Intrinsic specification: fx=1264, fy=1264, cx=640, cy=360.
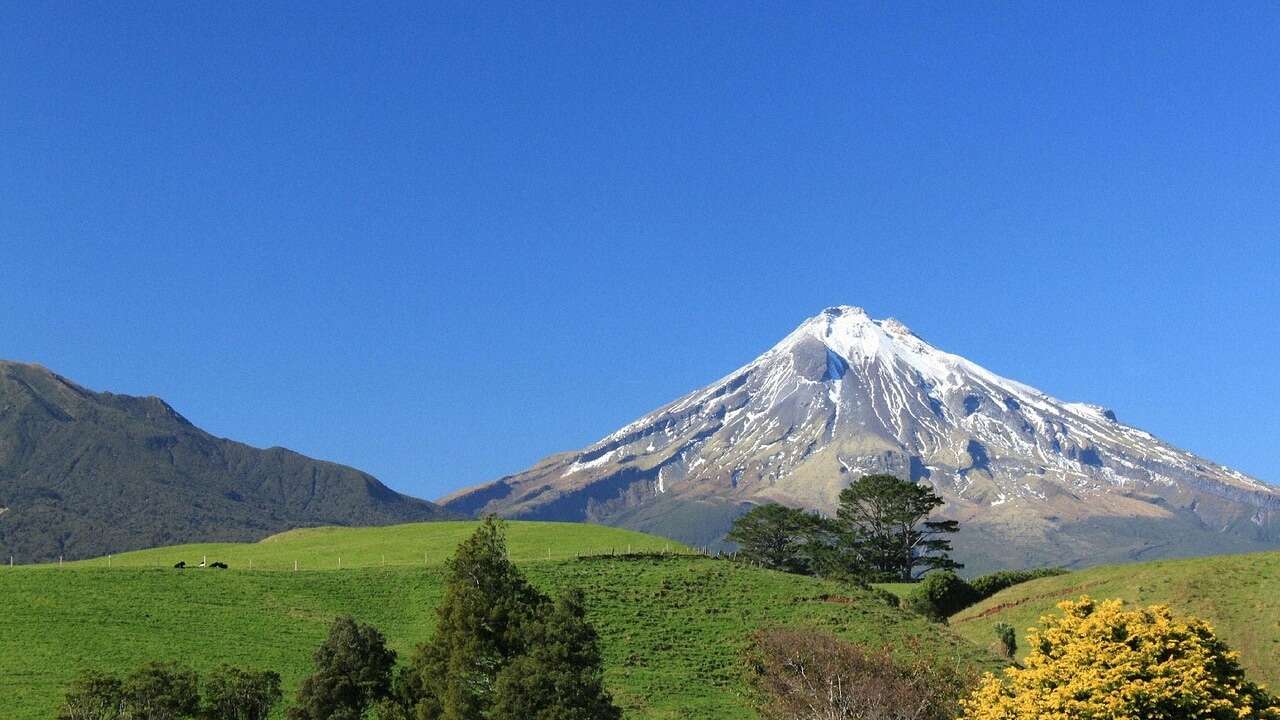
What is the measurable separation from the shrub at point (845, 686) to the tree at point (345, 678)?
16638 mm

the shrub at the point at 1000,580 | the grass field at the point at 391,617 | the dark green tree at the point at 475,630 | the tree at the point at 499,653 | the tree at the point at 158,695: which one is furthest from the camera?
the shrub at the point at 1000,580

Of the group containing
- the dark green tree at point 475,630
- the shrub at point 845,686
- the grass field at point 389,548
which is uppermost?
the grass field at point 389,548

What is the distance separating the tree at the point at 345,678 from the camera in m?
51.1

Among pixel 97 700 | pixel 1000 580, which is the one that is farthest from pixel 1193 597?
pixel 97 700

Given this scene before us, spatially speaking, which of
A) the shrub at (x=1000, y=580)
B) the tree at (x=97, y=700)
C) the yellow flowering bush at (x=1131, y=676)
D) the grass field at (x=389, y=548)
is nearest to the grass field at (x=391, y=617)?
the grass field at (x=389, y=548)

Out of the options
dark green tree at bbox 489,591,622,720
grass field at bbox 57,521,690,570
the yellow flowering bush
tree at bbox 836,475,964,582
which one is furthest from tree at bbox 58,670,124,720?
tree at bbox 836,475,964,582

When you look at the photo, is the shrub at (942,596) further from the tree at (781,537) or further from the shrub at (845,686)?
the tree at (781,537)

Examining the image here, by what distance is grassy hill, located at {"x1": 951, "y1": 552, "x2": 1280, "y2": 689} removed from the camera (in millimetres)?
73250

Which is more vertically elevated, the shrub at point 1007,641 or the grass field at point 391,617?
the grass field at point 391,617

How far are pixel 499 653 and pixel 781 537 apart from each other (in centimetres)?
9806

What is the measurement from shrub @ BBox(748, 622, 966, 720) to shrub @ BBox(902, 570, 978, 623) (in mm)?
35340

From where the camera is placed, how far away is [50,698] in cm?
5500

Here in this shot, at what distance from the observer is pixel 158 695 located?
47938 millimetres

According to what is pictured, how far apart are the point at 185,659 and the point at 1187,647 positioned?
4757 centimetres
